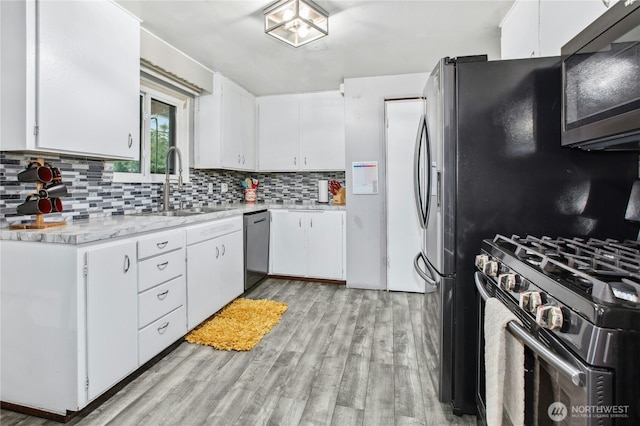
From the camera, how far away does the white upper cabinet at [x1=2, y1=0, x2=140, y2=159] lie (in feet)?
5.34

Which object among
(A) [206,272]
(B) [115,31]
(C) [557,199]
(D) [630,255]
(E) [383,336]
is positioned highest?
(B) [115,31]

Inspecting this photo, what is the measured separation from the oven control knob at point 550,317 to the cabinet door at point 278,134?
143 inches

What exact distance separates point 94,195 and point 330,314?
6.91ft

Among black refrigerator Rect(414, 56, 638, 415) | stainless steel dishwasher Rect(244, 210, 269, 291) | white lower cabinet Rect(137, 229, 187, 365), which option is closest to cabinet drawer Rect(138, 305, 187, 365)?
white lower cabinet Rect(137, 229, 187, 365)

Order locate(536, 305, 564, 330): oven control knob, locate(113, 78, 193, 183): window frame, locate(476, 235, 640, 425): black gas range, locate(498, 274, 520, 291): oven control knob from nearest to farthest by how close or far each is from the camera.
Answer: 1. locate(476, 235, 640, 425): black gas range
2. locate(536, 305, 564, 330): oven control knob
3. locate(498, 274, 520, 291): oven control knob
4. locate(113, 78, 193, 183): window frame

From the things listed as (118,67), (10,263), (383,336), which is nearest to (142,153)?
(118,67)

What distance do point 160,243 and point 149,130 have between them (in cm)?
139

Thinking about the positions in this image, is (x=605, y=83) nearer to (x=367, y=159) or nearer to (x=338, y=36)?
(x=338, y=36)

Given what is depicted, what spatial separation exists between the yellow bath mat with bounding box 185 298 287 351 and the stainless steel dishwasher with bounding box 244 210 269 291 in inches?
13.5

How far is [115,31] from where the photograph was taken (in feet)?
6.80

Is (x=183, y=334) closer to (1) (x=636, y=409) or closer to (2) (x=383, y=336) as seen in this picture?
(2) (x=383, y=336)

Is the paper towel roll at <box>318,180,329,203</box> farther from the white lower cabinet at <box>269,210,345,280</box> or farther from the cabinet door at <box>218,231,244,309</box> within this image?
the cabinet door at <box>218,231,244,309</box>

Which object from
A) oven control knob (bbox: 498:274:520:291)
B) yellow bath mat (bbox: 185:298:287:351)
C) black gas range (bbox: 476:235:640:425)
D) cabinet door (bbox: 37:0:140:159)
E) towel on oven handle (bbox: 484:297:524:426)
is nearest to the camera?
black gas range (bbox: 476:235:640:425)

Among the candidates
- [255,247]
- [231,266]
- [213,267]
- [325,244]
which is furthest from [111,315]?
[325,244]
